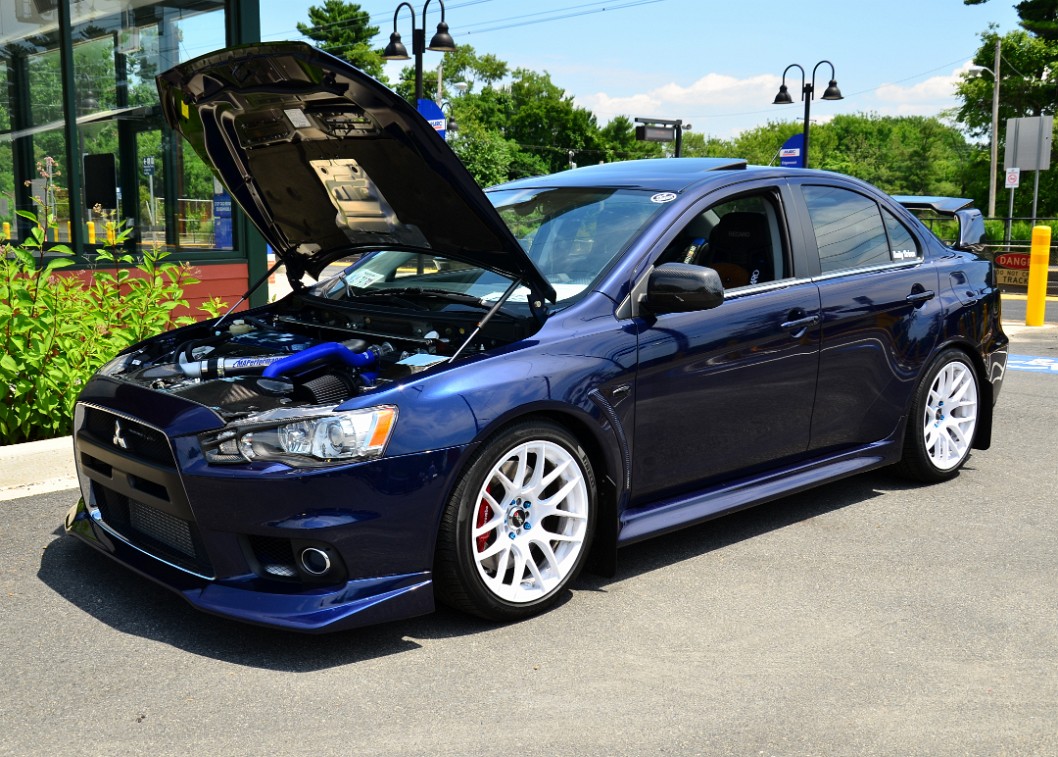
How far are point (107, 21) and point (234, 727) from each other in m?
8.67

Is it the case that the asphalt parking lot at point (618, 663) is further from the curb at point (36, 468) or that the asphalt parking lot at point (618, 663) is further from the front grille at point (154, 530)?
the curb at point (36, 468)

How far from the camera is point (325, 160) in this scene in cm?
449

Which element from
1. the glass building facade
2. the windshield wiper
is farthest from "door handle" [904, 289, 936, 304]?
the glass building facade

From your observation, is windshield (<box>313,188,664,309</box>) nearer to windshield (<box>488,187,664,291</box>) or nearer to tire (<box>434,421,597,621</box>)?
windshield (<box>488,187,664,291</box>)

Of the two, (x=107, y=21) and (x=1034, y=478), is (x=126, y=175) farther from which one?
(x=1034, y=478)

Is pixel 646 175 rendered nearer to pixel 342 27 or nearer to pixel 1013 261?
pixel 1013 261

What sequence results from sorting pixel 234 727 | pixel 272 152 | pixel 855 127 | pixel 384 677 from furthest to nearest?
pixel 855 127 < pixel 272 152 < pixel 384 677 < pixel 234 727

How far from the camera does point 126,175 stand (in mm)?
10312

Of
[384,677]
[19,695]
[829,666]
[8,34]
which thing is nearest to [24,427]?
[19,695]

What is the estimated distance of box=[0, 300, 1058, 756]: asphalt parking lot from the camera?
3121 mm

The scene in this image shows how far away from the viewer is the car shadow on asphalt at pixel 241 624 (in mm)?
3689

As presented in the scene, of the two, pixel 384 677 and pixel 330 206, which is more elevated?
pixel 330 206

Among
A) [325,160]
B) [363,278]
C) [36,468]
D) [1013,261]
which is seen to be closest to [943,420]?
[363,278]

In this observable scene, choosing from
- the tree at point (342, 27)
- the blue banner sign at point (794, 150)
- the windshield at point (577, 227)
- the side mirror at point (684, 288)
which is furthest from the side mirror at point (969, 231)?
the tree at point (342, 27)
